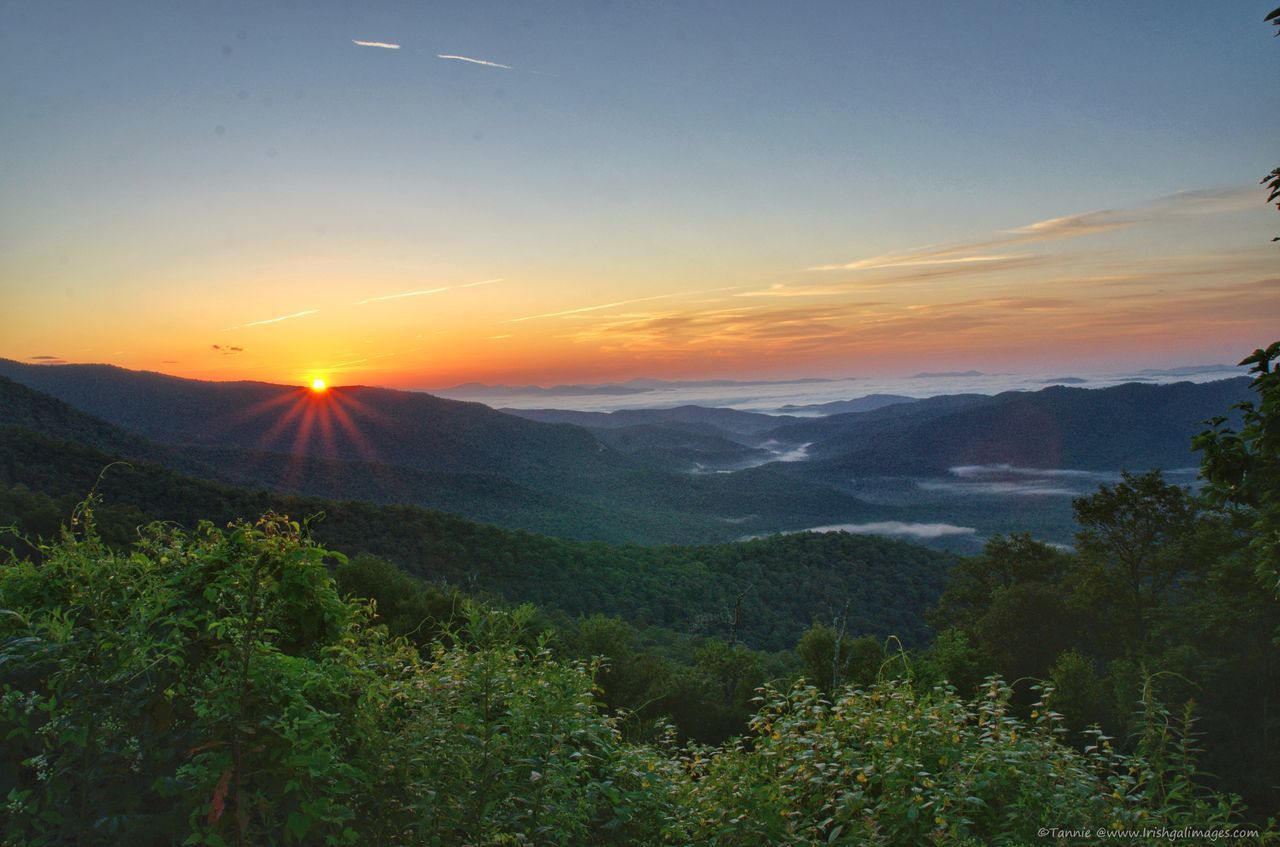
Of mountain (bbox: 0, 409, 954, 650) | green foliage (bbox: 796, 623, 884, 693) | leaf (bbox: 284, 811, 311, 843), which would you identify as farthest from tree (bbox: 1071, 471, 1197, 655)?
leaf (bbox: 284, 811, 311, 843)

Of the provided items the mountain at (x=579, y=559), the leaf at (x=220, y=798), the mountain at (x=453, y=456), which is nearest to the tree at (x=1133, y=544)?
the mountain at (x=579, y=559)

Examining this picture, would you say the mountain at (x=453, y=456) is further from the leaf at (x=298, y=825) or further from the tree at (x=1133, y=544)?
the leaf at (x=298, y=825)

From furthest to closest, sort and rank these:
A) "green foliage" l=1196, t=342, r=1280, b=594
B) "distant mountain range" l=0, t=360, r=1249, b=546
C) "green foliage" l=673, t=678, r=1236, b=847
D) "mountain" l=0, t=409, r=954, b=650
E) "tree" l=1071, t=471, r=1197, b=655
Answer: "distant mountain range" l=0, t=360, r=1249, b=546, "mountain" l=0, t=409, r=954, b=650, "tree" l=1071, t=471, r=1197, b=655, "green foliage" l=1196, t=342, r=1280, b=594, "green foliage" l=673, t=678, r=1236, b=847

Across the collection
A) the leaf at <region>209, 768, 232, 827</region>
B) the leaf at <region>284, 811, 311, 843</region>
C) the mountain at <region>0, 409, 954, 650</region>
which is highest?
the leaf at <region>209, 768, 232, 827</region>

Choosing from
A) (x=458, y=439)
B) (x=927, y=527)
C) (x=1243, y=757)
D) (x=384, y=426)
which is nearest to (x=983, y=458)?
(x=927, y=527)

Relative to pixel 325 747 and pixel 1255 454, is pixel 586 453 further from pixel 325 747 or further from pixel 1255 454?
pixel 325 747

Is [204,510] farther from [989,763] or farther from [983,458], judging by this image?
[983,458]

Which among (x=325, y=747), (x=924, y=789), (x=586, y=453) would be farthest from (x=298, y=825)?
(x=586, y=453)

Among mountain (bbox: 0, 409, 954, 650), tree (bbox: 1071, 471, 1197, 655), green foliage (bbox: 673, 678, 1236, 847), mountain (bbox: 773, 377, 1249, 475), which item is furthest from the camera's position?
mountain (bbox: 773, 377, 1249, 475)

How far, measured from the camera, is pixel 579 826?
330 cm

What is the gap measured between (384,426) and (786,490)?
210 feet

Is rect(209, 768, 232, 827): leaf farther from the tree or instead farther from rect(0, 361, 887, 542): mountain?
rect(0, 361, 887, 542): mountain

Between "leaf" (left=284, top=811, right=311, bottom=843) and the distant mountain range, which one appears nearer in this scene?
"leaf" (left=284, top=811, right=311, bottom=843)

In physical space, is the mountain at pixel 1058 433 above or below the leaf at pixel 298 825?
below
